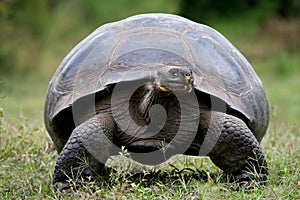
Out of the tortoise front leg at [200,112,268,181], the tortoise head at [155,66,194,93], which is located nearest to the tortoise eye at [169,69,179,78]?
the tortoise head at [155,66,194,93]

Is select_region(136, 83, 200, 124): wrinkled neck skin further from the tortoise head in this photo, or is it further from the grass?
the grass

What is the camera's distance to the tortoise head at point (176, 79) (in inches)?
125

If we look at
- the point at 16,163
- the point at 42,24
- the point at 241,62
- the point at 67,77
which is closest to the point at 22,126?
the point at 16,163

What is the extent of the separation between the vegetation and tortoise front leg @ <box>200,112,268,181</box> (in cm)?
10

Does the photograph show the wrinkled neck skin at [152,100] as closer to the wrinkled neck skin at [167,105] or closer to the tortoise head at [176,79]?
the wrinkled neck skin at [167,105]

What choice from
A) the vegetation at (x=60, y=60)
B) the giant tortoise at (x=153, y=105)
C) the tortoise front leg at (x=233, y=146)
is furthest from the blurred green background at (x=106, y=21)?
the tortoise front leg at (x=233, y=146)

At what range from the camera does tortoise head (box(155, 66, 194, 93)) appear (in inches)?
125

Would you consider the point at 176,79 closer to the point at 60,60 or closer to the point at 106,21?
the point at 60,60

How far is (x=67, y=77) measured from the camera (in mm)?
3787

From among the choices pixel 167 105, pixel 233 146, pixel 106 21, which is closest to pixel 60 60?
pixel 106 21

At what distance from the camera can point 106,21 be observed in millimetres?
16516

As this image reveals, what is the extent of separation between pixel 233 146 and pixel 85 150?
31.7 inches

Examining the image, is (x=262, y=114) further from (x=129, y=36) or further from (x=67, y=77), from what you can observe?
(x=67, y=77)

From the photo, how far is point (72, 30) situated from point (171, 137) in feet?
44.5
